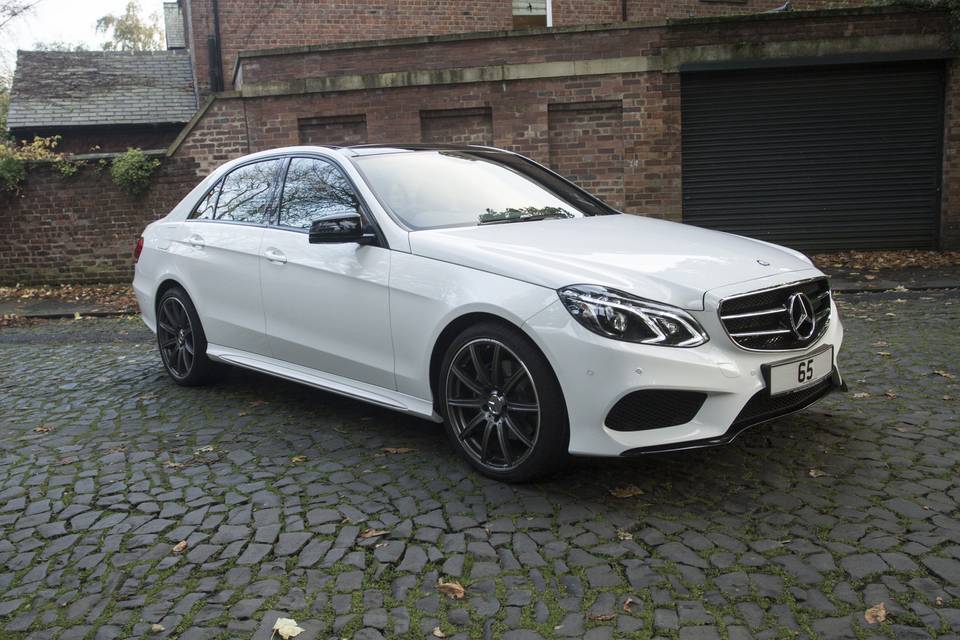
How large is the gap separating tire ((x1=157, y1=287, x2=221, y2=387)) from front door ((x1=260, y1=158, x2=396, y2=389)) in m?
1.04

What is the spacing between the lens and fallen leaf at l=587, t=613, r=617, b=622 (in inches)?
116

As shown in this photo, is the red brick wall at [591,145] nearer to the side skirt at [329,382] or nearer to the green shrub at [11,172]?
the green shrub at [11,172]

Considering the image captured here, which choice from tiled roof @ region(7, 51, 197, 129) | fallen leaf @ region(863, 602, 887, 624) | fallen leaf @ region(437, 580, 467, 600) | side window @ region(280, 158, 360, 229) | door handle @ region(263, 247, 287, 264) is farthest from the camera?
tiled roof @ region(7, 51, 197, 129)

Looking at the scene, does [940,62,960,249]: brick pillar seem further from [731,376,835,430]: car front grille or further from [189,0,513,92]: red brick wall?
[731,376,835,430]: car front grille

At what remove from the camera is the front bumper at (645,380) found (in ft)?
12.0

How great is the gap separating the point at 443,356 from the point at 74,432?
8.71ft

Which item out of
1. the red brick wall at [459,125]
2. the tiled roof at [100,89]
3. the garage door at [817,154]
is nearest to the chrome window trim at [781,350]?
the garage door at [817,154]

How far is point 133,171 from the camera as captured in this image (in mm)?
14531

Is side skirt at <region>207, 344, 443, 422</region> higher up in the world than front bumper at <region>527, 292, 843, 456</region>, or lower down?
lower down

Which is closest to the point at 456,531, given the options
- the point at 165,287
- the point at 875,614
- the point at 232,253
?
the point at 875,614

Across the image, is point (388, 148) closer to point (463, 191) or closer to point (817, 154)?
point (463, 191)

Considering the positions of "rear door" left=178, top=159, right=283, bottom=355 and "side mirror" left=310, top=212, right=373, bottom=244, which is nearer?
"side mirror" left=310, top=212, right=373, bottom=244

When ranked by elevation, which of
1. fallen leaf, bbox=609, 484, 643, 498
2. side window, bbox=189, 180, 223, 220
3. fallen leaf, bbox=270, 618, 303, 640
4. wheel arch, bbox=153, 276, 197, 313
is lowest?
fallen leaf, bbox=270, 618, 303, 640

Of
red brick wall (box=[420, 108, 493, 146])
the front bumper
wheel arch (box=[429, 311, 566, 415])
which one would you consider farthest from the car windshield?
red brick wall (box=[420, 108, 493, 146])
